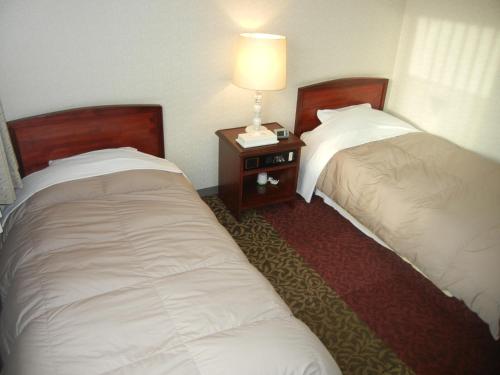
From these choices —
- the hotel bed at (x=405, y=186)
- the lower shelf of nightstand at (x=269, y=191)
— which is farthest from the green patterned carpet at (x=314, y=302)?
the hotel bed at (x=405, y=186)

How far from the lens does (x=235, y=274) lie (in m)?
1.70

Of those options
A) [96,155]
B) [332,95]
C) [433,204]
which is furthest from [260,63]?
[433,204]

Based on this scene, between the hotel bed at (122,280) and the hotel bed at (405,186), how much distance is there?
3.31 feet

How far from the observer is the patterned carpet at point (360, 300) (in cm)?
198

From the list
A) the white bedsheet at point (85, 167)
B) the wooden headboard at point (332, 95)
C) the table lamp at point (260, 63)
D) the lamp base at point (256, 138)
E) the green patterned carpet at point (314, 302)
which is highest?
the table lamp at point (260, 63)

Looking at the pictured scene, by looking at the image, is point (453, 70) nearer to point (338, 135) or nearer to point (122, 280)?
point (338, 135)

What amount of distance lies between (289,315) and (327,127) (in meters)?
1.81

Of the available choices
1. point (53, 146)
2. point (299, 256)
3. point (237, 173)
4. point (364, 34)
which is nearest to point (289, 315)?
point (299, 256)

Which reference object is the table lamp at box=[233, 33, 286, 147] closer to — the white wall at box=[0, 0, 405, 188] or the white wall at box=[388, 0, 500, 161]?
the white wall at box=[0, 0, 405, 188]

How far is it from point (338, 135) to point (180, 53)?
3.98 feet

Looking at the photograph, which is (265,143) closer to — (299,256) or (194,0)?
(299,256)

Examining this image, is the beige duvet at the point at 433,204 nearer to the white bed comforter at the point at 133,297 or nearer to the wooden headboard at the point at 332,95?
the wooden headboard at the point at 332,95

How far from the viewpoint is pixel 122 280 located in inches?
63.6

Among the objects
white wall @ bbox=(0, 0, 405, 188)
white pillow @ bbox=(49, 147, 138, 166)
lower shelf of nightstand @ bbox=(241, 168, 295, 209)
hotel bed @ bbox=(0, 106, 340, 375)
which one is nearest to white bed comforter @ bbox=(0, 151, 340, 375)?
hotel bed @ bbox=(0, 106, 340, 375)
